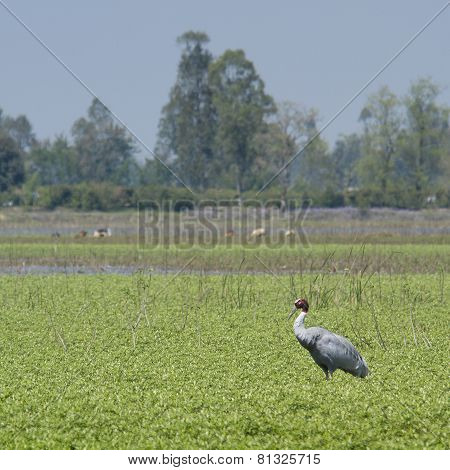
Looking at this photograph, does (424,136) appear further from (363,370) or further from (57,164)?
(363,370)

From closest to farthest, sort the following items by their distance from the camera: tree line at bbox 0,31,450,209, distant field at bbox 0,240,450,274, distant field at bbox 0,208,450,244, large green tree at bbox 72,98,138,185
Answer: distant field at bbox 0,240,450,274 < distant field at bbox 0,208,450,244 < tree line at bbox 0,31,450,209 < large green tree at bbox 72,98,138,185

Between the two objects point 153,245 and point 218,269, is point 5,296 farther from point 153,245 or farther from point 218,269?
point 153,245

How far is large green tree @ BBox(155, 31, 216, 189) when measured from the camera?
63.9 meters

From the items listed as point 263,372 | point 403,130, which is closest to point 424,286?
point 263,372

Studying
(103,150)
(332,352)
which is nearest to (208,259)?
(332,352)

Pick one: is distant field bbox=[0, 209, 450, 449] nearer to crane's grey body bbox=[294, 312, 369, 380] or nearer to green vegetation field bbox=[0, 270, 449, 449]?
green vegetation field bbox=[0, 270, 449, 449]

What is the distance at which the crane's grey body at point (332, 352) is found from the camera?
9.48m

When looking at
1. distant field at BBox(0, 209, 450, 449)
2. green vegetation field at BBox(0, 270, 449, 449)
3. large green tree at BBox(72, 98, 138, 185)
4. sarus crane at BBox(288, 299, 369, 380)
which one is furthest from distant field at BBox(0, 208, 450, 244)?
sarus crane at BBox(288, 299, 369, 380)

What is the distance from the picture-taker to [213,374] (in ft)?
32.2

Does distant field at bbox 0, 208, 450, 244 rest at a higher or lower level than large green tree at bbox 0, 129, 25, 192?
lower

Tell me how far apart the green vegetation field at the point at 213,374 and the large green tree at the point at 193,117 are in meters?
47.7

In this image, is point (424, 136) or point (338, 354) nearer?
point (338, 354)

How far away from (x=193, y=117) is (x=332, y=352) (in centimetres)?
5797

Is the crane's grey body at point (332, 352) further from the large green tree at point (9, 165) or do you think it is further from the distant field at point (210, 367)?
the large green tree at point (9, 165)
